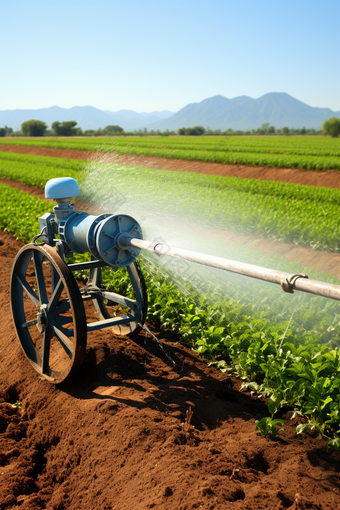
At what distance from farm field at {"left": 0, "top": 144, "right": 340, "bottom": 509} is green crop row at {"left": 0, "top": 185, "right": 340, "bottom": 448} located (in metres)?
0.02

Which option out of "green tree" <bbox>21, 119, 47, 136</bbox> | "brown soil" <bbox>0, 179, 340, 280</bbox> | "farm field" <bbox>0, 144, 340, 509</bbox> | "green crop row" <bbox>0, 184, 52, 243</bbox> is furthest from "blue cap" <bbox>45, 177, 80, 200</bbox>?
"green tree" <bbox>21, 119, 47, 136</bbox>

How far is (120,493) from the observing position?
6.70 ft

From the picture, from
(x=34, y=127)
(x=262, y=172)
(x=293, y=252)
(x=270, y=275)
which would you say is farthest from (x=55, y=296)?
(x=34, y=127)

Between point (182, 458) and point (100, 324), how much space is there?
1.40m

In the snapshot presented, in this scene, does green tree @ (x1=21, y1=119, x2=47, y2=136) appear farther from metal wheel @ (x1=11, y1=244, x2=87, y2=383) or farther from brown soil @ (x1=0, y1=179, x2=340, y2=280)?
metal wheel @ (x1=11, y1=244, x2=87, y2=383)

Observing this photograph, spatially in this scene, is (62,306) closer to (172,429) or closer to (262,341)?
(172,429)

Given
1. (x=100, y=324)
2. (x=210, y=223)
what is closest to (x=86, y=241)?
(x=100, y=324)

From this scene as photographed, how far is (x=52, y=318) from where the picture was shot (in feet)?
10.5

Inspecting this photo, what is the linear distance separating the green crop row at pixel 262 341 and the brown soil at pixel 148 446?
150 millimetres

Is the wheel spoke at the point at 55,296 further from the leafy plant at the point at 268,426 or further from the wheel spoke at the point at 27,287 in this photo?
the leafy plant at the point at 268,426

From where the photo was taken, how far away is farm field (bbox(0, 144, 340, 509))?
1951mm

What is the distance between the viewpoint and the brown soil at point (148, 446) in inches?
75.4

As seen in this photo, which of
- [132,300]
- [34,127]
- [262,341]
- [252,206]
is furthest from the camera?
[34,127]

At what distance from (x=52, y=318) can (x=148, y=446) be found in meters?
1.39
